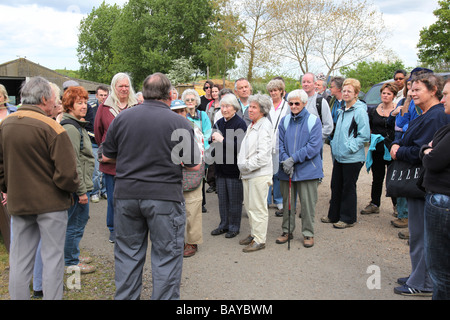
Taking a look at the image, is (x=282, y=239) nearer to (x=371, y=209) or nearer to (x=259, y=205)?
(x=259, y=205)

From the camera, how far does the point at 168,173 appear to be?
319cm

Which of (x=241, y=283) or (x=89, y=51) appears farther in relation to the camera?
(x=89, y=51)

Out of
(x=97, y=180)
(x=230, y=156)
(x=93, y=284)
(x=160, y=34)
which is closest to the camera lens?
(x=93, y=284)

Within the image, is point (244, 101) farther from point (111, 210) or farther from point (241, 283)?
point (241, 283)

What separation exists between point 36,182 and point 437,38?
151 feet

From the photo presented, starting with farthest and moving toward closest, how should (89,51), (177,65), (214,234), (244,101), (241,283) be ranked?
(89,51) → (177,65) → (244,101) → (214,234) → (241,283)

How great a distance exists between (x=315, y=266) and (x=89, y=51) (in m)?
65.1

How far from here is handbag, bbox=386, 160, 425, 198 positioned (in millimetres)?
→ 3905

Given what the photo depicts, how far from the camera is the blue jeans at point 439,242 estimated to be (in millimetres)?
2912

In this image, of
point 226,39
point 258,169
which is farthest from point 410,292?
point 226,39

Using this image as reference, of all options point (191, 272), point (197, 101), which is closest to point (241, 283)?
point (191, 272)

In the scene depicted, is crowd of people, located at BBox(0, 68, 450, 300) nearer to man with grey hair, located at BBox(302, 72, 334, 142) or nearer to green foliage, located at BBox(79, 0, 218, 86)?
man with grey hair, located at BBox(302, 72, 334, 142)

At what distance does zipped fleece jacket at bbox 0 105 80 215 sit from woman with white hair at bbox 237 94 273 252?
247 cm
